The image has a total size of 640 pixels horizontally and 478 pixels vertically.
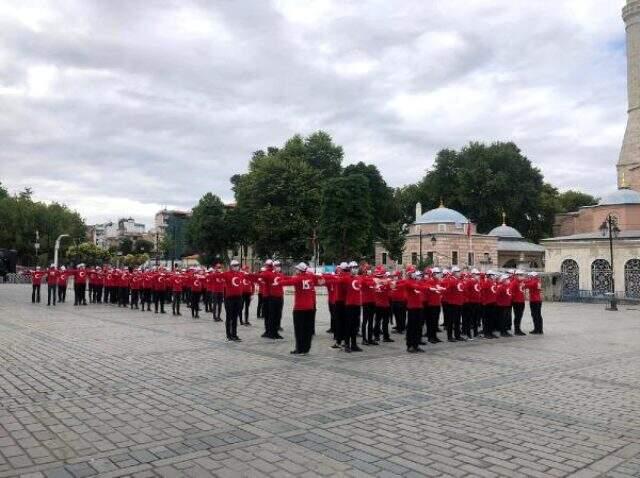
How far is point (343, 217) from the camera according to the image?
54.2m

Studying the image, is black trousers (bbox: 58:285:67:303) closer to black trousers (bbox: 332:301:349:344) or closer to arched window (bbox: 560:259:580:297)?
black trousers (bbox: 332:301:349:344)

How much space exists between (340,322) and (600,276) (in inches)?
1205

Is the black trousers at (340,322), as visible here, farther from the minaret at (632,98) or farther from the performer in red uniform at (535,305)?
the minaret at (632,98)

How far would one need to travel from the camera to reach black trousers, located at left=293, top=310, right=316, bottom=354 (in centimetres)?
1200

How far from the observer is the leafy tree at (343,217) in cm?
5428

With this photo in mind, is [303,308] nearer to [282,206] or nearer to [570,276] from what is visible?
[570,276]

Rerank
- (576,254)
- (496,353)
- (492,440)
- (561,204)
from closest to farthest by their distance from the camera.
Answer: (492,440), (496,353), (576,254), (561,204)

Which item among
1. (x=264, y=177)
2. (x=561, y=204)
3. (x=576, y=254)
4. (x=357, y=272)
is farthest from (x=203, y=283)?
(x=561, y=204)

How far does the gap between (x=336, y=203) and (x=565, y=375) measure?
44847 mm

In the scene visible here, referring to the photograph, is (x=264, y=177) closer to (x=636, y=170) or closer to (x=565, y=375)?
(x=636, y=170)

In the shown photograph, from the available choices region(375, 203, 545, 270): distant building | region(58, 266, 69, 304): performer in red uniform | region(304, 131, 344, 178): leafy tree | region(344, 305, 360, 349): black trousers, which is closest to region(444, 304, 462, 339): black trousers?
region(344, 305, 360, 349): black trousers

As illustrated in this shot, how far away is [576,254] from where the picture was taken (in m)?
39.5

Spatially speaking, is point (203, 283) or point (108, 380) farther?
point (203, 283)

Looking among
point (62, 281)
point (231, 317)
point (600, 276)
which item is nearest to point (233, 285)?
point (231, 317)
